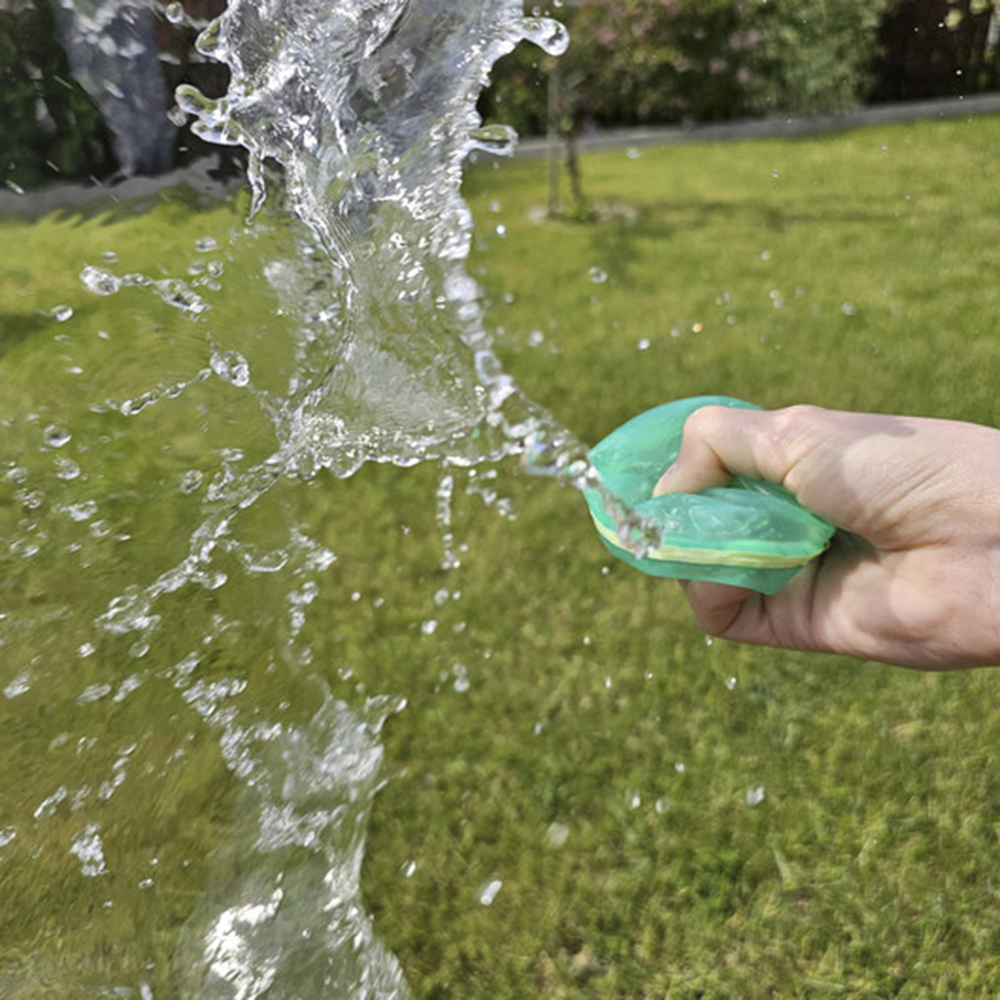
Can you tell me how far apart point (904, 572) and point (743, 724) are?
97 cm

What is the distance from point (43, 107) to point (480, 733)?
155 centimetres

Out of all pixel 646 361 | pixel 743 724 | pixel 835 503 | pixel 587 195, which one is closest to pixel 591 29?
pixel 587 195

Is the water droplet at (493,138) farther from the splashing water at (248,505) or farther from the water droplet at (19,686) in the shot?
the water droplet at (19,686)

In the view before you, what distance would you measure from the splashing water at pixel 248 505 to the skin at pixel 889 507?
1.42 feet

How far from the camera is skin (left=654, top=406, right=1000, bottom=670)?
1.08 m

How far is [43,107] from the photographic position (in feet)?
6.29

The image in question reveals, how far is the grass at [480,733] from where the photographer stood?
1707 mm

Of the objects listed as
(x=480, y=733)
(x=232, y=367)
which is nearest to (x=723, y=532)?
(x=480, y=733)

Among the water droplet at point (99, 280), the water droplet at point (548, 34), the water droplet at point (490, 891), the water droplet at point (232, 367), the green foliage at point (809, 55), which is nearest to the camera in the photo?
the water droplet at point (548, 34)

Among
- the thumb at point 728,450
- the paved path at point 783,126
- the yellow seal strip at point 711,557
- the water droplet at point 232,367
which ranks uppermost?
the thumb at point 728,450

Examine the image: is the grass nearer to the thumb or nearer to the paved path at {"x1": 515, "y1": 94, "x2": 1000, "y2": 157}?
the thumb

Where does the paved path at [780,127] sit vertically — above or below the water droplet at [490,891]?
above

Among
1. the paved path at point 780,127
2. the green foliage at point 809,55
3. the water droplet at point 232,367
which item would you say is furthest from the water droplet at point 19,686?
the green foliage at point 809,55

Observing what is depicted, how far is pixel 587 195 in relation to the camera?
207 inches
